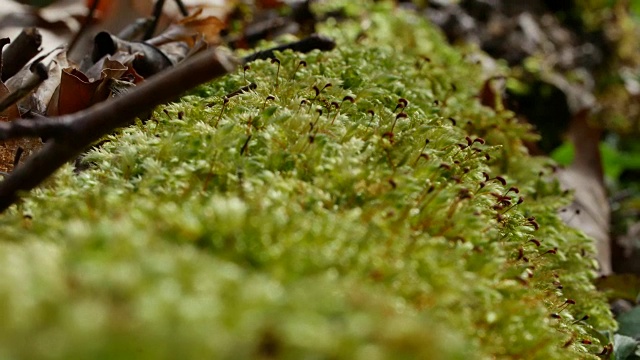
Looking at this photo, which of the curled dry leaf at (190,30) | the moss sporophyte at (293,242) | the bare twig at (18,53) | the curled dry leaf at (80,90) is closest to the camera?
the moss sporophyte at (293,242)

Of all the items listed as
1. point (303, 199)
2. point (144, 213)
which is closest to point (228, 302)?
point (144, 213)

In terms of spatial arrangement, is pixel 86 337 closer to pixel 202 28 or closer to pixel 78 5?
pixel 202 28

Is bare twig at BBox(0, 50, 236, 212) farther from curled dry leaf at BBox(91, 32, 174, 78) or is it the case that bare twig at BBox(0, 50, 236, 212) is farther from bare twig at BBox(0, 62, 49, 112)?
curled dry leaf at BBox(91, 32, 174, 78)

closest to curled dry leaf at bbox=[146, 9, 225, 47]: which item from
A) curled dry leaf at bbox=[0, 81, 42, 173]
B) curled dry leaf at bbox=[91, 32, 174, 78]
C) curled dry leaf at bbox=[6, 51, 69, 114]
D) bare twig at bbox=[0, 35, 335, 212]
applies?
curled dry leaf at bbox=[91, 32, 174, 78]

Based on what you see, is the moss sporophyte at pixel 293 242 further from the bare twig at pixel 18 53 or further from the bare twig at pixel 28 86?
the bare twig at pixel 18 53

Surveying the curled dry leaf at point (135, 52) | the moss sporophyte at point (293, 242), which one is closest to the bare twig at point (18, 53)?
the curled dry leaf at point (135, 52)

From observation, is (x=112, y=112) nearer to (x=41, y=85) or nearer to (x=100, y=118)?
(x=100, y=118)
